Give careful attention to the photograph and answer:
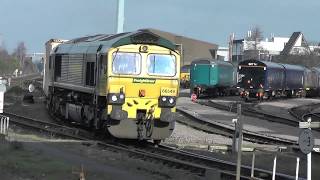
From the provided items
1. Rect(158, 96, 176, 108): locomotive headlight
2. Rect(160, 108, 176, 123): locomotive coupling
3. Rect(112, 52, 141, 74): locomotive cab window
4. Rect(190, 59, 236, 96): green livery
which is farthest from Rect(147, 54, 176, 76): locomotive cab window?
Rect(190, 59, 236, 96): green livery

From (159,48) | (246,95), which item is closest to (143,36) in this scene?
(159,48)

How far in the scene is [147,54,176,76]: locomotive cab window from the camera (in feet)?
61.6

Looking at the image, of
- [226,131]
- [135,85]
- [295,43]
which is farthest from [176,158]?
[295,43]

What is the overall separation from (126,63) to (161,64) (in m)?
1.11

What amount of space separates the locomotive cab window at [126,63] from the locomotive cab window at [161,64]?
377 mm

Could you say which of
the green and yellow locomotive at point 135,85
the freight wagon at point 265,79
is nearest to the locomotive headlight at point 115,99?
the green and yellow locomotive at point 135,85

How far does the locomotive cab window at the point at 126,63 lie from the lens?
1834 centimetres

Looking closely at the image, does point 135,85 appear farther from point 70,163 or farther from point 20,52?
point 20,52

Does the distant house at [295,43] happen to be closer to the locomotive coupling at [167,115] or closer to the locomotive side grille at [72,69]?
the locomotive side grille at [72,69]

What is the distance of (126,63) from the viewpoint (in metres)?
18.5

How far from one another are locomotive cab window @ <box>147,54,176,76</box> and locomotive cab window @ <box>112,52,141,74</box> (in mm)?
377

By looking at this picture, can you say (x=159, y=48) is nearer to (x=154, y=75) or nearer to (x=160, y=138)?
(x=154, y=75)

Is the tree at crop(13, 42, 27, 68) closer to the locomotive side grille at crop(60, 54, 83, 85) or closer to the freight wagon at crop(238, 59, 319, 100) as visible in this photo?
the freight wagon at crop(238, 59, 319, 100)

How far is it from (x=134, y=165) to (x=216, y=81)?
44.1 m
